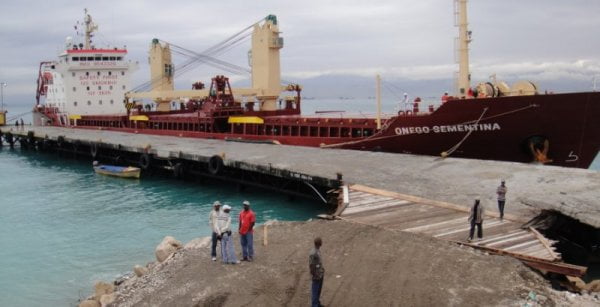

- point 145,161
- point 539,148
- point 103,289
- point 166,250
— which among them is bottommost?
point 103,289

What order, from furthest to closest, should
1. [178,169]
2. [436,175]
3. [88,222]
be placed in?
[178,169]
[88,222]
[436,175]

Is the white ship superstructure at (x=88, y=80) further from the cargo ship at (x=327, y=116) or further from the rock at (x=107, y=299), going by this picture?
the rock at (x=107, y=299)

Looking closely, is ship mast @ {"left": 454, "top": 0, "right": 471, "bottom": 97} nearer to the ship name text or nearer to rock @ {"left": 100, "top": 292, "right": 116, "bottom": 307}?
the ship name text

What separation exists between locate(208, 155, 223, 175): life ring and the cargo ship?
473 cm

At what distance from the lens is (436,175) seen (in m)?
17.1

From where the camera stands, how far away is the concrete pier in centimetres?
1237

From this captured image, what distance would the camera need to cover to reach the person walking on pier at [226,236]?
33.3 feet

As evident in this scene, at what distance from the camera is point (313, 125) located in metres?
26.4

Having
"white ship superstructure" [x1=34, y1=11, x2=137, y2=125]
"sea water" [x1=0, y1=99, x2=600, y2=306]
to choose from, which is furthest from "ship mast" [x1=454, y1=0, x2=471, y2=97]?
"white ship superstructure" [x1=34, y1=11, x2=137, y2=125]

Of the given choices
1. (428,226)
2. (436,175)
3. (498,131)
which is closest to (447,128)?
(498,131)

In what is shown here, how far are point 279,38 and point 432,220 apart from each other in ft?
69.3

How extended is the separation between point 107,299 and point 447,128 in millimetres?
14264

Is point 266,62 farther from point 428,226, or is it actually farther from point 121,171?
point 428,226

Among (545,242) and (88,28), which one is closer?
(545,242)
